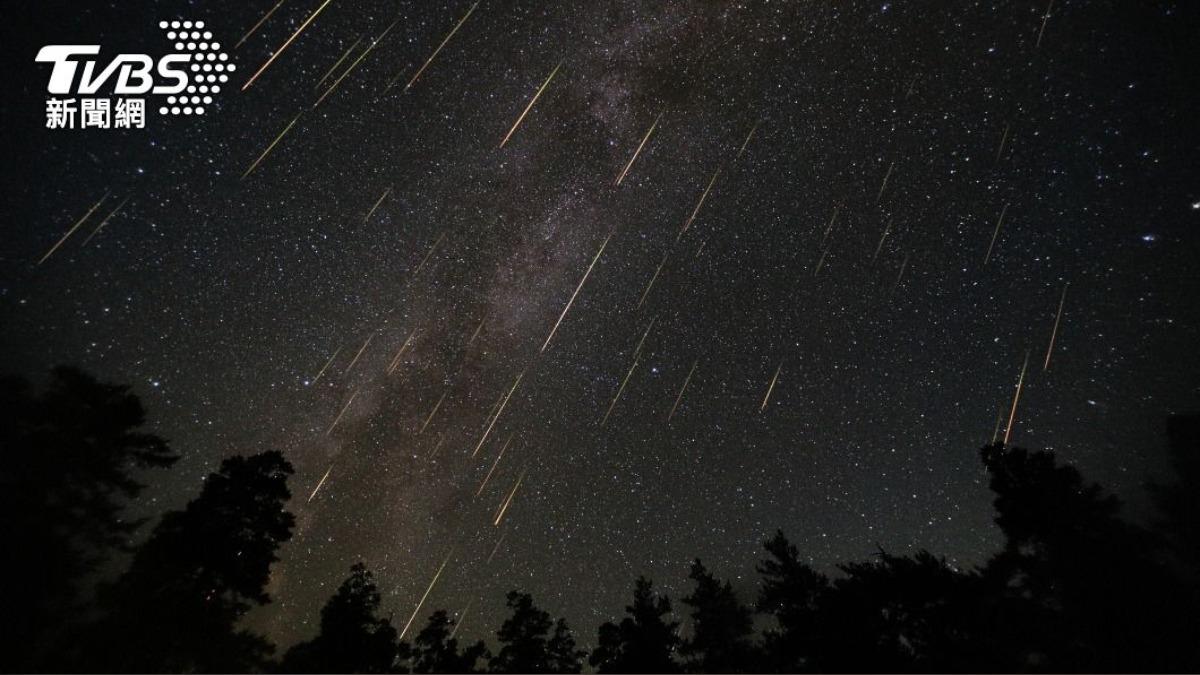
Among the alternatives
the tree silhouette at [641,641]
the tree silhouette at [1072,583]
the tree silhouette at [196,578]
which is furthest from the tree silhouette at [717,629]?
the tree silhouette at [196,578]

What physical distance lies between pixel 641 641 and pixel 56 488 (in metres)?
23.6

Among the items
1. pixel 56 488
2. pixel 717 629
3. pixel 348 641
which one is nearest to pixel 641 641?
pixel 717 629

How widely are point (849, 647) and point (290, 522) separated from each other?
749 inches

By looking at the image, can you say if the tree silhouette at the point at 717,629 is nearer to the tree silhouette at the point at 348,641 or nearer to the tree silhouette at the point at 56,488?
the tree silhouette at the point at 348,641

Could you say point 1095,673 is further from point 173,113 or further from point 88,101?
point 88,101

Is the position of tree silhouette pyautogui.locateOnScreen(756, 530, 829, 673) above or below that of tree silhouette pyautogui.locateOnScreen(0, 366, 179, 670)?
above

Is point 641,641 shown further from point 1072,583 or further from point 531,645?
point 1072,583

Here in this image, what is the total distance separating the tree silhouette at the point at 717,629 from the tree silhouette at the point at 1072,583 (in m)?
11.1

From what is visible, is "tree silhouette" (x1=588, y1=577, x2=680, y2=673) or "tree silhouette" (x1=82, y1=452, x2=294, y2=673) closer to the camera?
"tree silhouette" (x1=82, y1=452, x2=294, y2=673)

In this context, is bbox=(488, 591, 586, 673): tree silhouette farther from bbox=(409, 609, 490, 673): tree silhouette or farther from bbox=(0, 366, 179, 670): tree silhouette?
bbox=(0, 366, 179, 670): tree silhouette

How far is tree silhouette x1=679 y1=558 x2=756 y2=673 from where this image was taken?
22.7 m

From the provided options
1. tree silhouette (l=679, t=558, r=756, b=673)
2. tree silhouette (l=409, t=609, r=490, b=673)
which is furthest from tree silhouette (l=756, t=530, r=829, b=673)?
tree silhouette (l=409, t=609, r=490, b=673)

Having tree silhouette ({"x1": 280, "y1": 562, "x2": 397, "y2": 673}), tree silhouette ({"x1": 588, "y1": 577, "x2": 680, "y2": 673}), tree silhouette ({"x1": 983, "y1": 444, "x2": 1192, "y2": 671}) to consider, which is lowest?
tree silhouette ({"x1": 280, "y1": 562, "x2": 397, "y2": 673})

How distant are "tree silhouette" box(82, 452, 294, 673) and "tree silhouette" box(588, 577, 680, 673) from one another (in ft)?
51.9
